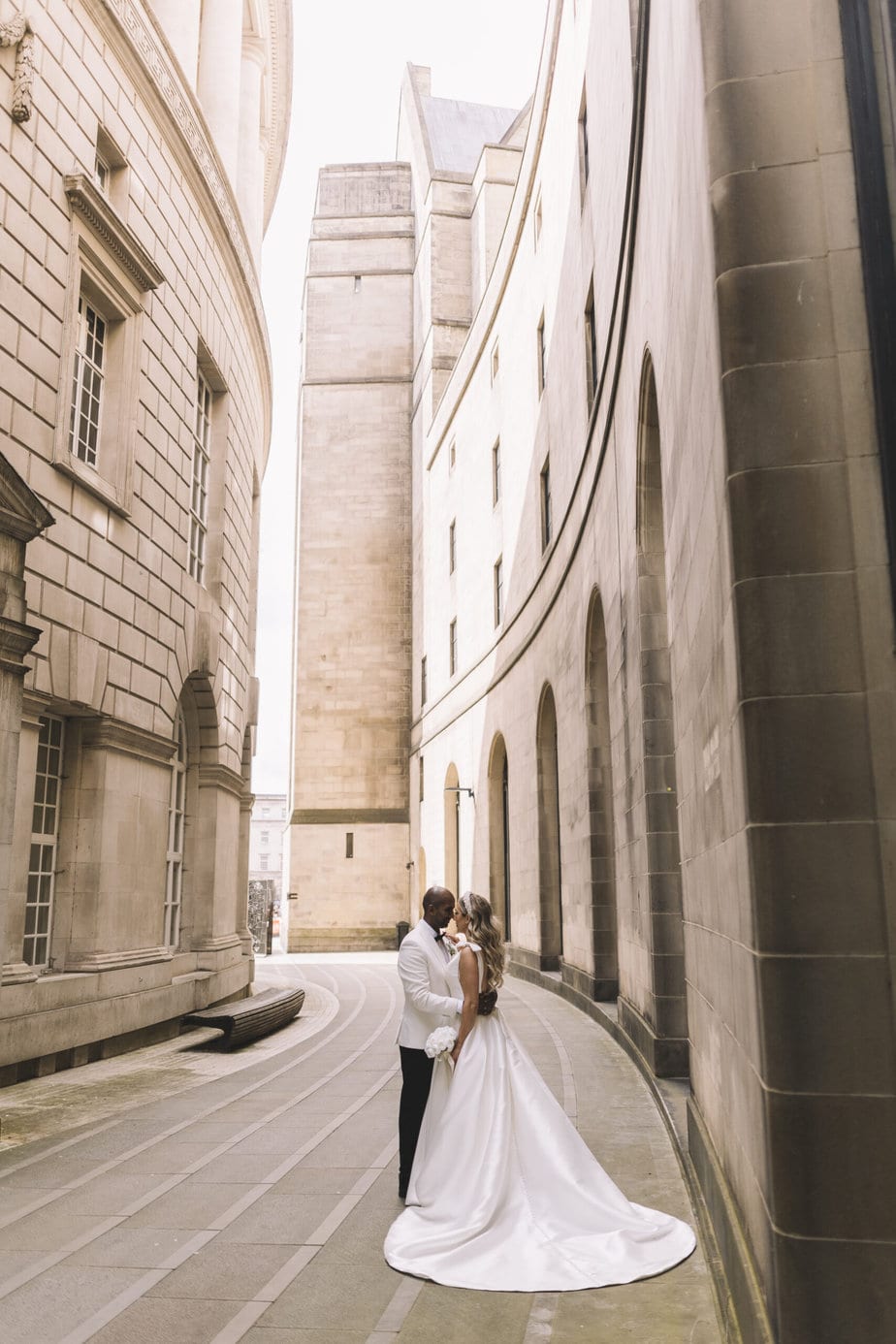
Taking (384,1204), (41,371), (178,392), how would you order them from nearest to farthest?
(384,1204) < (41,371) < (178,392)

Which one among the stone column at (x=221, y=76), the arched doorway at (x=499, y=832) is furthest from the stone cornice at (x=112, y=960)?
the stone column at (x=221, y=76)

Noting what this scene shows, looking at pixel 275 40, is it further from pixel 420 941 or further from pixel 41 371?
pixel 420 941

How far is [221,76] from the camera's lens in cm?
1992

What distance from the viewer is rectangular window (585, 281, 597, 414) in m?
Answer: 15.1

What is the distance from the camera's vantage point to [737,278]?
3953 millimetres

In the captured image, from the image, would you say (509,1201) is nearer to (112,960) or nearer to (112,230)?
(112,960)

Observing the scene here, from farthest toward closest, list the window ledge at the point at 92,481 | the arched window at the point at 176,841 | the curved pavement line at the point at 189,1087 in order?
A: the arched window at the point at 176,841
the window ledge at the point at 92,481
the curved pavement line at the point at 189,1087

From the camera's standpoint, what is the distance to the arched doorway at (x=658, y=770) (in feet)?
30.8

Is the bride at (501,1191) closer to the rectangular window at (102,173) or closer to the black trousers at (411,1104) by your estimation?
the black trousers at (411,1104)

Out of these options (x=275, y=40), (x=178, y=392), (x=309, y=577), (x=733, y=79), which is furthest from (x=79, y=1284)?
(x=309, y=577)

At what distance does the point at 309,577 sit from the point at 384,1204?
114 ft

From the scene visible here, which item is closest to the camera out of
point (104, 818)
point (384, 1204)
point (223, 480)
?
point (384, 1204)

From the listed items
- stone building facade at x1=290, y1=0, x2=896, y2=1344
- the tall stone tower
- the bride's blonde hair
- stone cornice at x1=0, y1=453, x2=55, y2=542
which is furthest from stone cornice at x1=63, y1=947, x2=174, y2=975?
the tall stone tower

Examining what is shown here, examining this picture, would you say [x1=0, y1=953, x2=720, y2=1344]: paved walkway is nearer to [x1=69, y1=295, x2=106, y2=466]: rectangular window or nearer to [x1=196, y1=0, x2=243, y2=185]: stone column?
[x1=69, y1=295, x2=106, y2=466]: rectangular window
